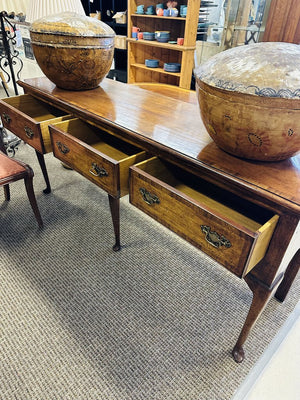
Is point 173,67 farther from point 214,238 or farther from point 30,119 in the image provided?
point 214,238

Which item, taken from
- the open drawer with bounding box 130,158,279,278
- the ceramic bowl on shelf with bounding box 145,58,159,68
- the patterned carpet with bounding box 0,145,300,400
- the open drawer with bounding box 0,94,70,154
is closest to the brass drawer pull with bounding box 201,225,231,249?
the open drawer with bounding box 130,158,279,278

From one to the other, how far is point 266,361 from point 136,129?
3.10 feet

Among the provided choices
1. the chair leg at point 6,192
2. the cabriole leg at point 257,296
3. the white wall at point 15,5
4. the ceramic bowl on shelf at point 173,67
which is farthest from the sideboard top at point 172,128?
the ceramic bowl on shelf at point 173,67

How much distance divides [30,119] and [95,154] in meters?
0.45

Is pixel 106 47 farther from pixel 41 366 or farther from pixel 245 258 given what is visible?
pixel 41 366

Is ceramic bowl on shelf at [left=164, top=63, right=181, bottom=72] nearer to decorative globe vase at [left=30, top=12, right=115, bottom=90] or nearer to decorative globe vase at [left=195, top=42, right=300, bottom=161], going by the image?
decorative globe vase at [left=30, top=12, right=115, bottom=90]

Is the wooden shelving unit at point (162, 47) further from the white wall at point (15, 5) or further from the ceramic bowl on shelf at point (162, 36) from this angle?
the white wall at point (15, 5)

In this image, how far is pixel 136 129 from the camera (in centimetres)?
96

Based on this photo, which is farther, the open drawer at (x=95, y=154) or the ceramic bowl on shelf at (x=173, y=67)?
the ceramic bowl on shelf at (x=173, y=67)

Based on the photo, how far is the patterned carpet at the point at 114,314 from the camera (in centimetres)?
92

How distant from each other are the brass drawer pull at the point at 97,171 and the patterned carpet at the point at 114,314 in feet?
1.68

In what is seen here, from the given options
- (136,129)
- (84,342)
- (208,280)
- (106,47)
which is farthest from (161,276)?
(106,47)

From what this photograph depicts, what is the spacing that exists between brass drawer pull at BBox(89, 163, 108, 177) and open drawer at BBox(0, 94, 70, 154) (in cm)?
34

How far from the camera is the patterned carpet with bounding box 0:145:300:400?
92cm
